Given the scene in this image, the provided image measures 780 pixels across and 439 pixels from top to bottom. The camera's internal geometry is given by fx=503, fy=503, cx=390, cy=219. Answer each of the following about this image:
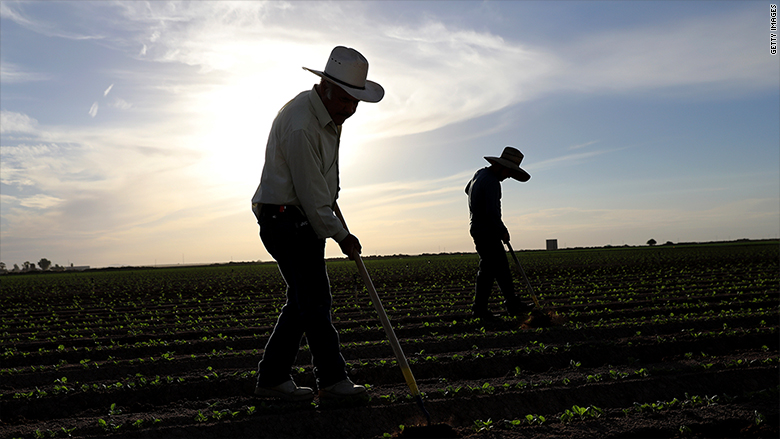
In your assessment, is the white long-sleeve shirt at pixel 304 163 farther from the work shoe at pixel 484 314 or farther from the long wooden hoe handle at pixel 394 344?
the work shoe at pixel 484 314

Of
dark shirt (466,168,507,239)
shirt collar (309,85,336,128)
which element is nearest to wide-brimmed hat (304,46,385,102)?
shirt collar (309,85,336,128)

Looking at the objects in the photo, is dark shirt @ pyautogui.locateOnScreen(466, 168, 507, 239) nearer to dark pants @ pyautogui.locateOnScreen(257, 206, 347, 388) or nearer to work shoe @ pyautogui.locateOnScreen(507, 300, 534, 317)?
work shoe @ pyautogui.locateOnScreen(507, 300, 534, 317)

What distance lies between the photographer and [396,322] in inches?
309

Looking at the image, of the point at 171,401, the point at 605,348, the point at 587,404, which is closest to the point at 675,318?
the point at 605,348

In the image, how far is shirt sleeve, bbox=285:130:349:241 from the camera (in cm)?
333

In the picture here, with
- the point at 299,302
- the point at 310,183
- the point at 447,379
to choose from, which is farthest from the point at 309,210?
the point at 447,379

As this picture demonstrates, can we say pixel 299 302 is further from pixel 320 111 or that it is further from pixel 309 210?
pixel 320 111

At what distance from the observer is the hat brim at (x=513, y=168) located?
721 cm

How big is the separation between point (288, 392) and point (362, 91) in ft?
7.30

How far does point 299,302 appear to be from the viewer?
11.6 feet

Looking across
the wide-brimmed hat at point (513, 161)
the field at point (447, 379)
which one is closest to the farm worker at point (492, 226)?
the wide-brimmed hat at point (513, 161)

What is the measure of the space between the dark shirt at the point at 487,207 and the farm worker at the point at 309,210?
388cm

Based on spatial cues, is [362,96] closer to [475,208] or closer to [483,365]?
[483,365]

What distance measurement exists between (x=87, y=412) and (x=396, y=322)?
4.57 m
